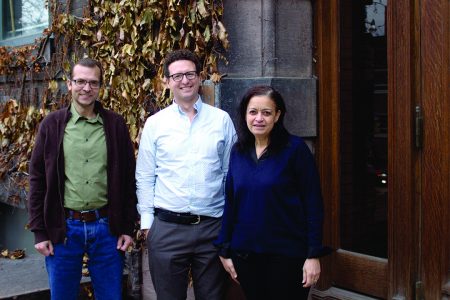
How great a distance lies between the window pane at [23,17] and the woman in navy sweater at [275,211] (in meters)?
4.69

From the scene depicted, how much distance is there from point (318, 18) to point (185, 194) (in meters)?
1.59

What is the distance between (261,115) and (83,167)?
117 cm

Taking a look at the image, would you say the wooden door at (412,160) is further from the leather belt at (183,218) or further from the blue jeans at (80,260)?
the blue jeans at (80,260)

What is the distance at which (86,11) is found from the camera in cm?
575

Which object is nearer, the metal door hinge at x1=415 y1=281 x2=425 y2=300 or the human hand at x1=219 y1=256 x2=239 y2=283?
the human hand at x1=219 y1=256 x2=239 y2=283

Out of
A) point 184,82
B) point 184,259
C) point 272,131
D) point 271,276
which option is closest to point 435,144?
point 272,131

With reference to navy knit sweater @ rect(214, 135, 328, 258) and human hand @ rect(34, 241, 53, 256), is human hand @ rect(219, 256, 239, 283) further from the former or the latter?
human hand @ rect(34, 241, 53, 256)

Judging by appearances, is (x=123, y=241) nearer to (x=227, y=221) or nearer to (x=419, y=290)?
(x=227, y=221)

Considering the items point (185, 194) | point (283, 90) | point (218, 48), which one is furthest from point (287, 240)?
point (218, 48)

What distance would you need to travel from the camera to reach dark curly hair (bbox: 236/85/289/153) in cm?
322

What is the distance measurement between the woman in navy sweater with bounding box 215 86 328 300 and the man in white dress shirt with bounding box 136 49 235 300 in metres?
0.32

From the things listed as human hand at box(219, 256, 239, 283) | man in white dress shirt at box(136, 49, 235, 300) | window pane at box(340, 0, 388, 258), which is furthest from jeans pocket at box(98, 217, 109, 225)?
window pane at box(340, 0, 388, 258)

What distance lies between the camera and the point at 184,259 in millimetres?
3576

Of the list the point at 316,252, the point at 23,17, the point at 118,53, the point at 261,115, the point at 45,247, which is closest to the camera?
the point at 316,252
